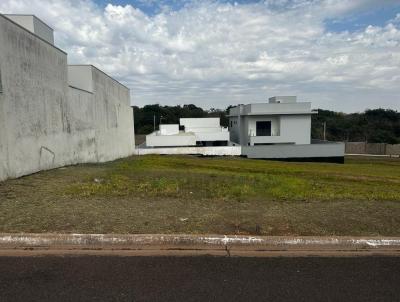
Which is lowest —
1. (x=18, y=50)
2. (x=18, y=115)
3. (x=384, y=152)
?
(x=384, y=152)

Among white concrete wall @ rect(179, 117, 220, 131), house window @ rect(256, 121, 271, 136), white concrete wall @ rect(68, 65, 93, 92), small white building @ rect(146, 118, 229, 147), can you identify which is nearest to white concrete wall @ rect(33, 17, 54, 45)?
white concrete wall @ rect(68, 65, 93, 92)

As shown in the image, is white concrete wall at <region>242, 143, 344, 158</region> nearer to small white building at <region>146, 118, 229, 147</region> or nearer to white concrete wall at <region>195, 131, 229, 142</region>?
small white building at <region>146, 118, 229, 147</region>

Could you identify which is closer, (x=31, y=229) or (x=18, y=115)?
(x=31, y=229)

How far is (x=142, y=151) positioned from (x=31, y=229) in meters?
35.3

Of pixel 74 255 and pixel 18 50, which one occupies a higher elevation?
pixel 18 50

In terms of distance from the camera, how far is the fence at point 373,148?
196 ft

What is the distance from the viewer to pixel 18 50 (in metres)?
10.6

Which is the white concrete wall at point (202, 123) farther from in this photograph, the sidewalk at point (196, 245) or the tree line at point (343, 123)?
the sidewalk at point (196, 245)

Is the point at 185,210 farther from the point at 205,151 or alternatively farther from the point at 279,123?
the point at 279,123

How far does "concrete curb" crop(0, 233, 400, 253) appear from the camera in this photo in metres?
4.65
